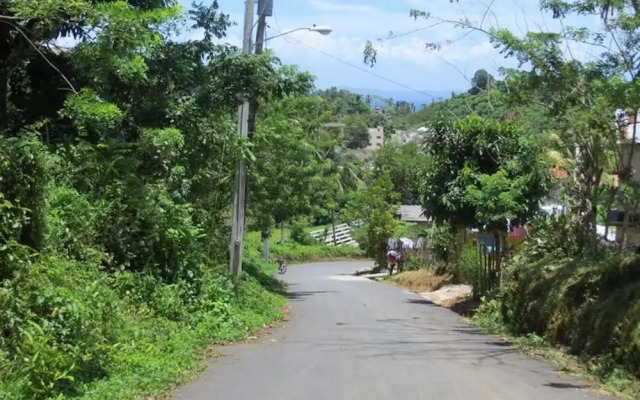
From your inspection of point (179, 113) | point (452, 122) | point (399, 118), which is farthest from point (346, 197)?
point (399, 118)

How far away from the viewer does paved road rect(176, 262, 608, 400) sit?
922cm

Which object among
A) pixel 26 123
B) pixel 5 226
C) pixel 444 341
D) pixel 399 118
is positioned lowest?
pixel 444 341

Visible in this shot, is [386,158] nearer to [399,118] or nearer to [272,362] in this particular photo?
[272,362]

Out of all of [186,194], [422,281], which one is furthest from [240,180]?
[422,281]

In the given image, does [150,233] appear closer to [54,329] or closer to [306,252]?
[54,329]

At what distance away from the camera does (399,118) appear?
161 meters

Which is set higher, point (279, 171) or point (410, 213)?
point (279, 171)

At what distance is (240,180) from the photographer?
2005cm

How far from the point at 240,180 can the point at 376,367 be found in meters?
9.80

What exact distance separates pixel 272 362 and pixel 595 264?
22.2ft

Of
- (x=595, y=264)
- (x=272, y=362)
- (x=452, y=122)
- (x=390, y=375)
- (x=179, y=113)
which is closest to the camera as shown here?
(x=390, y=375)

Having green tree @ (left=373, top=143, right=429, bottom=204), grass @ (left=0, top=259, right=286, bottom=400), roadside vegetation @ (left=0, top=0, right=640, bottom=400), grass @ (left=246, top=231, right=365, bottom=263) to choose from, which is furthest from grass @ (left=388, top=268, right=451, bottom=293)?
green tree @ (left=373, top=143, right=429, bottom=204)

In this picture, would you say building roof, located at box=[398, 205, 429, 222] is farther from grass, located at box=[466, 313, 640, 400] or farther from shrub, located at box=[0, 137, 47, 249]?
shrub, located at box=[0, 137, 47, 249]

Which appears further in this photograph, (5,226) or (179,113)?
(179,113)
